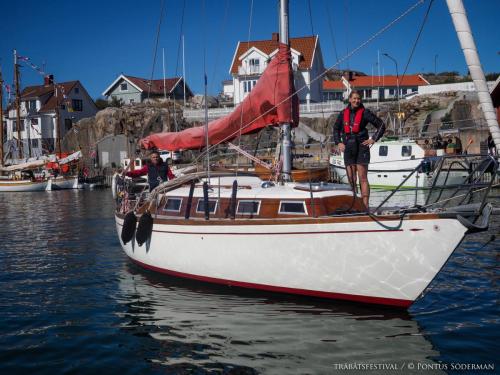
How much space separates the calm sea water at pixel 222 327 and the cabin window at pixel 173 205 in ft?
5.66

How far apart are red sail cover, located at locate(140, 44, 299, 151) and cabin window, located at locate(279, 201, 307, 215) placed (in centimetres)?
266

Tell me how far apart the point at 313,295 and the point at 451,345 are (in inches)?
102

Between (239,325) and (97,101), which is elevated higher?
(97,101)

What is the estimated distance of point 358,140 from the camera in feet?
33.1

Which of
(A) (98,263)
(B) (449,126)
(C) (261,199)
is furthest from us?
(B) (449,126)

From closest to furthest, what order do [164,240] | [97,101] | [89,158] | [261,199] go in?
[261,199]
[164,240]
[89,158]
[97,101]

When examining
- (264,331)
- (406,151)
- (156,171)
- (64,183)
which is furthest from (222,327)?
(64,183)

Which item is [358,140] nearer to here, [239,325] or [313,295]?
[313,295]

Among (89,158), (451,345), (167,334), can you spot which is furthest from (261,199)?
(89,158)

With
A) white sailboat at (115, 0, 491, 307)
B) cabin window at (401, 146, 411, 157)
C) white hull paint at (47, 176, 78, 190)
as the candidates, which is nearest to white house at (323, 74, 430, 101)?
white hull paint at (47, 176, 78, 190)

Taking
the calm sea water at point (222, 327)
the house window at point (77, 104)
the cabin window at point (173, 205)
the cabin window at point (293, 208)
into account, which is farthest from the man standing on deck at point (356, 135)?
the house window at point (77, 104)

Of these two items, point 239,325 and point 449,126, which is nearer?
point 239,325

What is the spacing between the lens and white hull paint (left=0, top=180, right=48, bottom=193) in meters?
48.9

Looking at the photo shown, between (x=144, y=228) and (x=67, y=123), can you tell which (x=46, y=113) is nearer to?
(x=67, y=123)
